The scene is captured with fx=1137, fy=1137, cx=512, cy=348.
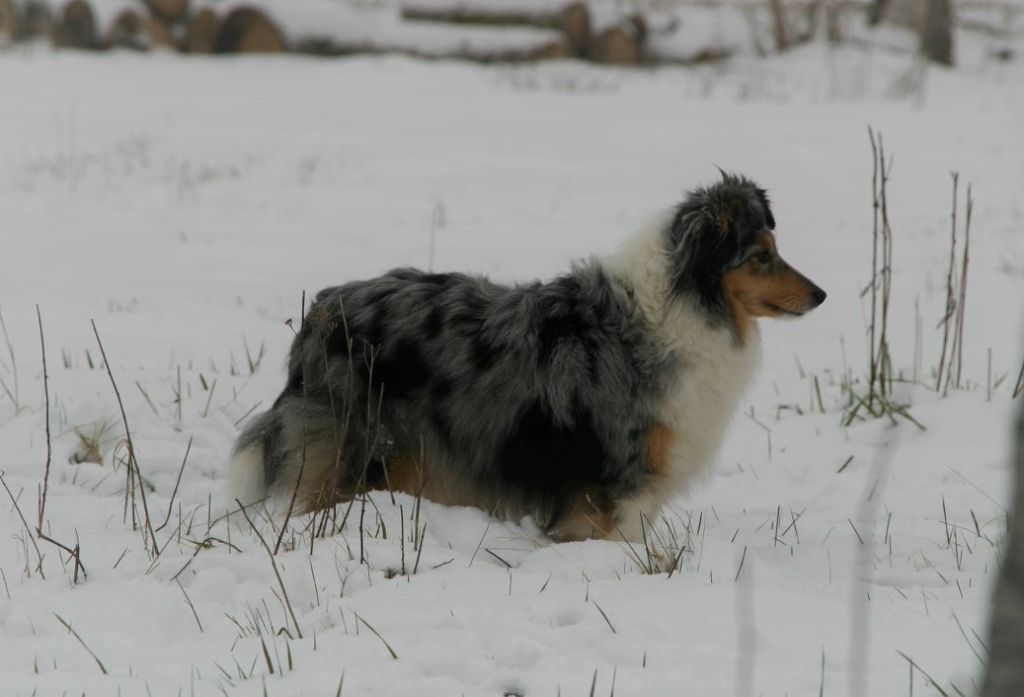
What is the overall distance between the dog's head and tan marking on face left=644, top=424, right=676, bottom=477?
48 cm

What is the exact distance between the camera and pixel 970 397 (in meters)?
5.65

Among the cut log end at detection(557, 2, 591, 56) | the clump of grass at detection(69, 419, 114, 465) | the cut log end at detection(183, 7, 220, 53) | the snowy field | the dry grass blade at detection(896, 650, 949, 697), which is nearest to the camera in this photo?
the dry grass blade at detection(896, 650, 949, 697)

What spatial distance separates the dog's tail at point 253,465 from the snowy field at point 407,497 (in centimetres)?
12

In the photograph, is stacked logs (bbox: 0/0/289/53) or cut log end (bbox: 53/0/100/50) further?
stacked logs (bbox: 0/0/289/53)

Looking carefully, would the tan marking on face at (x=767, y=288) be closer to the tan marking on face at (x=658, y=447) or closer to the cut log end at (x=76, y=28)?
the tan marking on face at (x=658, y=447)

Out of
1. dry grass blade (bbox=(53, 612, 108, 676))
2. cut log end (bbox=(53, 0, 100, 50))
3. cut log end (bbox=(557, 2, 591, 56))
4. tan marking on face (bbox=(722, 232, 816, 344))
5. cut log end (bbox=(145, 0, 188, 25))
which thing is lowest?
dry grass blade (bbox=(53, 612, 108, 676))

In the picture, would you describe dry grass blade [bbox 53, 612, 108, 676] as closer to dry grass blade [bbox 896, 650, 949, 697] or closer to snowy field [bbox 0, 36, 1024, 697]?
snowy field [bbox 0, 36, 1024, 697]

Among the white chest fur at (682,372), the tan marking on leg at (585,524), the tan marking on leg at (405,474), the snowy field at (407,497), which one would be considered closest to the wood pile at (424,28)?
the snowy field at (407,497)

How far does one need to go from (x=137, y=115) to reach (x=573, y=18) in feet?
25.9


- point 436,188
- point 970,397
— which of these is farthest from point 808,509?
point 436,188

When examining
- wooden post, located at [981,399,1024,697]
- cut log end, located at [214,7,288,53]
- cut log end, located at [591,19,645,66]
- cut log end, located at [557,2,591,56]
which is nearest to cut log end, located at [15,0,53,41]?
cut log end, located at [214,7,288,53]

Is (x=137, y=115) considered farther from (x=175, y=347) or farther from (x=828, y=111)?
(x=828, y=111)

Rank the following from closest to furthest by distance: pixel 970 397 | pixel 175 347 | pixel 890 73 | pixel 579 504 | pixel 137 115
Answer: pixel 579 504 < pixel 970 397 < pixel 175 347 < pixel 137 115 < pixel 890 73

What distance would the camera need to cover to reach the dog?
4.22m
